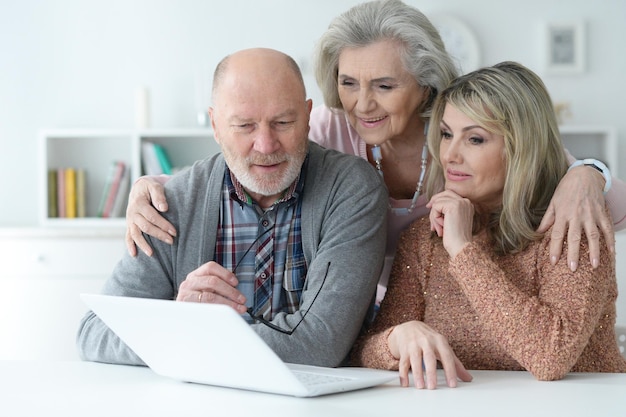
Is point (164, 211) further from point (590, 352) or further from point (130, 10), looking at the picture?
point (130, 10)

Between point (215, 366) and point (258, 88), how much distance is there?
2.06 ft

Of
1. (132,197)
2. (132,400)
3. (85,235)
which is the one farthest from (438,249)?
(85,235)

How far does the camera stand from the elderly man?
1.63 m

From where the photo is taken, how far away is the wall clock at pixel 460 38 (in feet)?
14.4

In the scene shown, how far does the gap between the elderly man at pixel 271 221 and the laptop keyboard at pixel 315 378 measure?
230mm

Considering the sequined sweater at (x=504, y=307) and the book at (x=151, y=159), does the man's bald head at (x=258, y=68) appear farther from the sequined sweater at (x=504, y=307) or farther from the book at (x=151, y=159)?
the book at (x=151, y=159)

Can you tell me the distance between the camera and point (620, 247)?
365 centimetres

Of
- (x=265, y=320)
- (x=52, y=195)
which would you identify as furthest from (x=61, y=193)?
(x=265, y=320)

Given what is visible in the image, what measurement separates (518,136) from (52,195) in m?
3.10

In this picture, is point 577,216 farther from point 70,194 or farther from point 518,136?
point 70,194

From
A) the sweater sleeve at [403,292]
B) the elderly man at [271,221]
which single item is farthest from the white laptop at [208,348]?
the sweater sleeve at [403,292]

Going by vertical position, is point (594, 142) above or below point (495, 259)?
above

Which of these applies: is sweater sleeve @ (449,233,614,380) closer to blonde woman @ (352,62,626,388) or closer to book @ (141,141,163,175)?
blonde woman @ (352,62,626,388)

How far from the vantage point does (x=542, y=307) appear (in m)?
1.52
